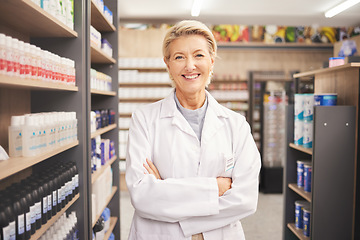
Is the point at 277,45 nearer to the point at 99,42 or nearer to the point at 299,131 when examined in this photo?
the point at 299,131

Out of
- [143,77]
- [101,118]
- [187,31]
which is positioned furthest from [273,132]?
[187,31]

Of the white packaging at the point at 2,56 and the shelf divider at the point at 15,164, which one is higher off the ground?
the white packaging at the point at 2,56

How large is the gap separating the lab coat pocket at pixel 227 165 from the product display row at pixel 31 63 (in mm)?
1127

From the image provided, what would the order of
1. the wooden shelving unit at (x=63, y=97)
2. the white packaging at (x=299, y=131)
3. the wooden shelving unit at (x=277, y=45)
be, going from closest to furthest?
the wooden shelving unit at (x=63, y=97), the white packaging at (x=299, y=131), the wooden shelving unit at (x=277, y=45)

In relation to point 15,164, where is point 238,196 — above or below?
below

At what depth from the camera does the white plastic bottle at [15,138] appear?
1676 mm

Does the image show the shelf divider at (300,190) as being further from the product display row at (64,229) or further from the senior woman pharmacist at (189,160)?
the product display row at (64,229)

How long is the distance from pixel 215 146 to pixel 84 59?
1230 millimetres

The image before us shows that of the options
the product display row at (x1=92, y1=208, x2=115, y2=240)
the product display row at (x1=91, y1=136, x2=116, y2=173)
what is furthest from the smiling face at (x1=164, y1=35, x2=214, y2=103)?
the product display row at (x1=92, y1=208, x2=115, y2=240)

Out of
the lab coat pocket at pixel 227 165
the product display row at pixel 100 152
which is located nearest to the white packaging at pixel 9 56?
the lab coat pocket at pixel 227 165

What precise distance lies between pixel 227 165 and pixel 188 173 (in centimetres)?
22

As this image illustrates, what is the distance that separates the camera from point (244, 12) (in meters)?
7.71

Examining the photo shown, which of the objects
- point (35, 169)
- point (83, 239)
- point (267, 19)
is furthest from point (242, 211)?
point (267, 19)

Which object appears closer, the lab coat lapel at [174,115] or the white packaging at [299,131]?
the lab coat lapel at [174,115]
